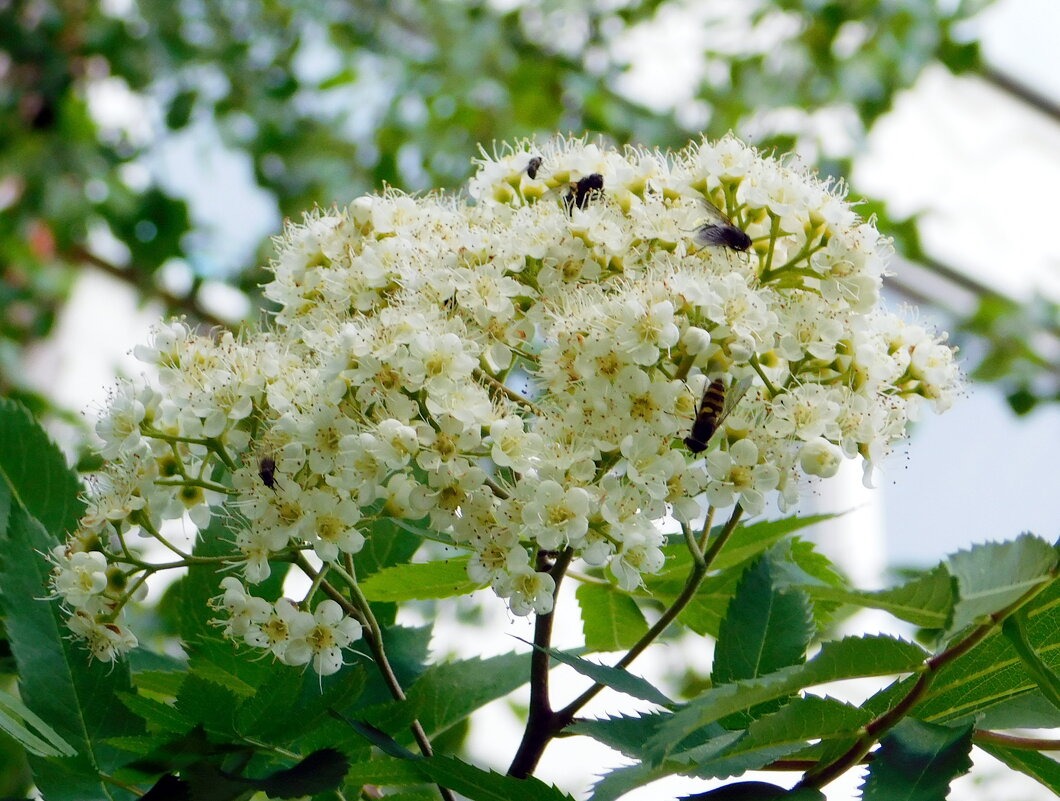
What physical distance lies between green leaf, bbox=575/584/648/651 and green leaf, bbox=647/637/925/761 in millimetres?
255

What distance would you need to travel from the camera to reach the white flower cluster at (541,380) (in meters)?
0.65

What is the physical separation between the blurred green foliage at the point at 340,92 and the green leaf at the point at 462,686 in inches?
75.2

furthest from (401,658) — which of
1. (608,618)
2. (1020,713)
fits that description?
(1020,713)

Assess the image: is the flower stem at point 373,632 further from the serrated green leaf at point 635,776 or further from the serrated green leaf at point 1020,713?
the serrated green leaf at point 1020,713

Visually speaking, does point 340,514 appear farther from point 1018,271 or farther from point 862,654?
point 1018,271

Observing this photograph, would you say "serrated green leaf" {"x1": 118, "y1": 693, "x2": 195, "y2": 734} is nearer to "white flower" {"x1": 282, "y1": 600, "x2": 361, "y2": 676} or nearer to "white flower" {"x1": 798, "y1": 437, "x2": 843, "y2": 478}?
"white flower" {"x1": 282, "y1": 600, "x2": 361, "y2": 676}

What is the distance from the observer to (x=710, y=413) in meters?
0.65

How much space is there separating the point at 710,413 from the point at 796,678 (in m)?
0.15

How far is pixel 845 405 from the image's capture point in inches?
27.7

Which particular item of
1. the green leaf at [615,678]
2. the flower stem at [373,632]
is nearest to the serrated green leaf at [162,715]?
the flower stem at [373,632]

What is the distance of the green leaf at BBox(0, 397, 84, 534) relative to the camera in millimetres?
822

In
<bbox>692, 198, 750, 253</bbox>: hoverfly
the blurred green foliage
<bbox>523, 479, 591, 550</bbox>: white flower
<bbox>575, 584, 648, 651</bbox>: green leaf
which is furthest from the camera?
the blurred green foliage

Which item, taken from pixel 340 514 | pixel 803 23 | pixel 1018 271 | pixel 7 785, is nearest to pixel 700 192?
pixel 340 514

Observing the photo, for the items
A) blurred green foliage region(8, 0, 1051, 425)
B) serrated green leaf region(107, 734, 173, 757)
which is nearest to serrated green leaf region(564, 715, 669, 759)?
serrated green leaf region(107, 734, 173, 757)
